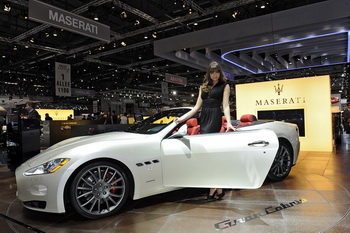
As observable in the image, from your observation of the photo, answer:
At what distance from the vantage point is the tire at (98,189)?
2.68 m

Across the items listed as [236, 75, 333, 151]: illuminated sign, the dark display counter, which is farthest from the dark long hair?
[236, 75, 333, 151]: illuminated sign

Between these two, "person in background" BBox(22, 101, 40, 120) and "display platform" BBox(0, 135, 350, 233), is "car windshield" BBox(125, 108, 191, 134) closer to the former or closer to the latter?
"display platform" BBox(0, 135, 350, 233)

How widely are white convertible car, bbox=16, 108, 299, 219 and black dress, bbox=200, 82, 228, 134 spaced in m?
0.27

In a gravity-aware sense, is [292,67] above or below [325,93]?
above

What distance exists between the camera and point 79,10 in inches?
355

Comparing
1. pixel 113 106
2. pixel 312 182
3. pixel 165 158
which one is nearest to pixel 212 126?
pixel 165 158

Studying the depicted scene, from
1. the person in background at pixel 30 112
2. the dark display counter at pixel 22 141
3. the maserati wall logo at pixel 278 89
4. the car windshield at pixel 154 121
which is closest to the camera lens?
the car windshield at pixel 154 121

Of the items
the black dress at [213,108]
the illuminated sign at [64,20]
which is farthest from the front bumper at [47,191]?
the illuminated sign at [64,20]

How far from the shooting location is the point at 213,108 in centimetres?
314

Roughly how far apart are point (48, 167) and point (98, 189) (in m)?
0.55

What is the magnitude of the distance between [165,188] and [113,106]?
85.5 ft

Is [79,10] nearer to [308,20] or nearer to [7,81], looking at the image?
[308,20]

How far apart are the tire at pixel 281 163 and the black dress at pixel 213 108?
1637mm

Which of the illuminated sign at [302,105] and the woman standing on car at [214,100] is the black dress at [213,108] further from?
the illuminated sign at [302,105]
